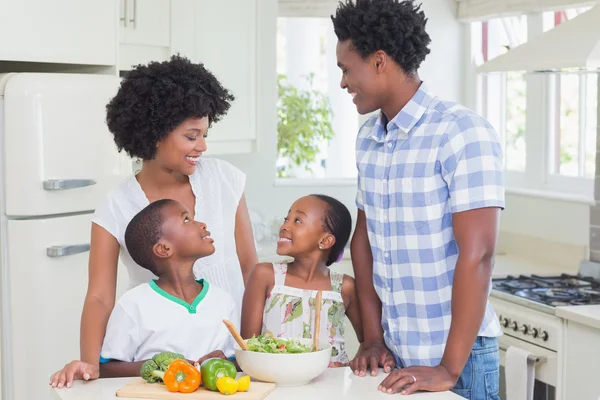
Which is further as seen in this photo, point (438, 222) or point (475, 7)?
point (475, 7)

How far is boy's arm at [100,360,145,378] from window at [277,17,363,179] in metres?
3.04

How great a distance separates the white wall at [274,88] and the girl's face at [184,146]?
2.38 meters

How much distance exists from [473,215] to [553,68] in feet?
4.59

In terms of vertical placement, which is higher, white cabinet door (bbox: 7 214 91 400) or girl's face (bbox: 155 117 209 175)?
Result: girl's face (bbox: 155 117 209 175)

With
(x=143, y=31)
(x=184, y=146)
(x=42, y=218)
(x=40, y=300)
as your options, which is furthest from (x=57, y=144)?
(x=184, y=146)

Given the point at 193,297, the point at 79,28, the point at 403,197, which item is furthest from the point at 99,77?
the point at 403,197

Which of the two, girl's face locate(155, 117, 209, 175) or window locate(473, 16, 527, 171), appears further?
window locate(473, 16, 527, 171)

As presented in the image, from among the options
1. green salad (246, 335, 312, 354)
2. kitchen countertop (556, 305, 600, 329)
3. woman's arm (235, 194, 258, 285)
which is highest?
woman's arm (235, 194, 258, 285)

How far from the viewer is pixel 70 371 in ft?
6.49

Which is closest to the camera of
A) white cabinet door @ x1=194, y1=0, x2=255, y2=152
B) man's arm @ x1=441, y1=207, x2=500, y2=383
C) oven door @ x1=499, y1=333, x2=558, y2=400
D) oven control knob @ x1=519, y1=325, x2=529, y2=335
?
man's arm @ x1=441, y1=207, x2=500, y2=383

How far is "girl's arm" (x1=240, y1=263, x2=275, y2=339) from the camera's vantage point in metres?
2.23

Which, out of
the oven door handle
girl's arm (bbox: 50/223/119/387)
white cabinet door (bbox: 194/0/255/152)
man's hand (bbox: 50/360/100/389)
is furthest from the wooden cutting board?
white cabinet door (bbox: 194/0/255/152)

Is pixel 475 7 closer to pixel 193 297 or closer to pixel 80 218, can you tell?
pixel 80 218

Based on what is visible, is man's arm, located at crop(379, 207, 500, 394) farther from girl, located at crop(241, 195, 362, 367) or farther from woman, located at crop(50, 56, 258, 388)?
woman, located at crop(50, 56, 258, 388)
